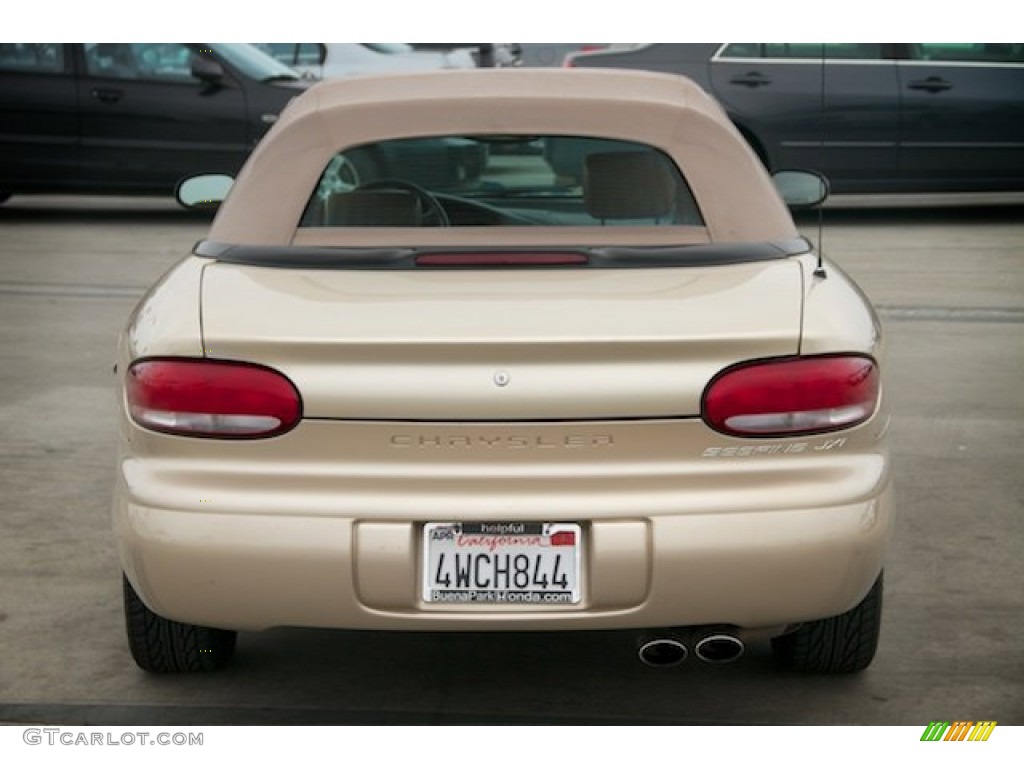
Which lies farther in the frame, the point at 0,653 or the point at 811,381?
the point at 0,653

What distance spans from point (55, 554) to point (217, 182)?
45.9 inches

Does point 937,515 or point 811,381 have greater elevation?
point 811,381

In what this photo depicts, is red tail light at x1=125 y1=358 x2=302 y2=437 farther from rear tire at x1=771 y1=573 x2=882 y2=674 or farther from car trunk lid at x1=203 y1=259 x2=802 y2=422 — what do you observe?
rear tire at x1=771 y1=573 x2=882 y2=674

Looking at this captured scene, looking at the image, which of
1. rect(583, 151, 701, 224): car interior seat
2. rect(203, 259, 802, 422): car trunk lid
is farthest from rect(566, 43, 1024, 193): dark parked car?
rect(203, 259, 802, 422): car trunk lid

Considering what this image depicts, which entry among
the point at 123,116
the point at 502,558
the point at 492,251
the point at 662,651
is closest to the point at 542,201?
the point at 492,251

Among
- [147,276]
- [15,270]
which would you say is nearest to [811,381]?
[147,276]

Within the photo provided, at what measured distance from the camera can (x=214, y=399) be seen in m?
3.85

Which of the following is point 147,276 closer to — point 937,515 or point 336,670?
point 937,515

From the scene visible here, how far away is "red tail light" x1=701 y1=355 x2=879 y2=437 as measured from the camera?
12.5 ft
